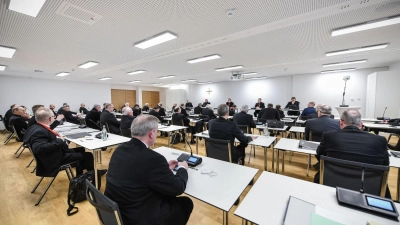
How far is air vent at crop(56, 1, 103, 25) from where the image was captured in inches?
88.0

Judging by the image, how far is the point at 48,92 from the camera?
30.4 ft

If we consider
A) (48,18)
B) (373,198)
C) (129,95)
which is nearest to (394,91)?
(373,198)

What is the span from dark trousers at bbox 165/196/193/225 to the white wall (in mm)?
11374

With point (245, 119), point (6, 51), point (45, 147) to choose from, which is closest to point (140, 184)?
point (45, 147)

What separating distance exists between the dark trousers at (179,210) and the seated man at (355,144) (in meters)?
1.55

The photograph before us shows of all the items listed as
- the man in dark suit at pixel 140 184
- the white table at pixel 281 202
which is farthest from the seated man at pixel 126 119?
the white table at pixel 281 202

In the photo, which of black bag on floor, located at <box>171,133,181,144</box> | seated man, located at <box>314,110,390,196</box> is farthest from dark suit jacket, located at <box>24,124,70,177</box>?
seated man, located at <box>314,110,390,196</box>

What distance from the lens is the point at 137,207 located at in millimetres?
1096

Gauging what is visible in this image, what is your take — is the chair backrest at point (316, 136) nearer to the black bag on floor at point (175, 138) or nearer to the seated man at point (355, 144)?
the seated man at point (355, 144)

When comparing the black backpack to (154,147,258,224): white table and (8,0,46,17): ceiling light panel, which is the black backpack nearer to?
(154,147,258,224): white table

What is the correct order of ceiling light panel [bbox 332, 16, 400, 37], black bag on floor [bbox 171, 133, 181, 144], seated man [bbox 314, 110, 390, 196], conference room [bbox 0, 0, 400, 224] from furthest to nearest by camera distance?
black bag on floor [bbox 171, 133, 181, 144], ceiling light panel [bbox 332, 16, 400, 37], seated man [bbox 314, 110, 390, 196], conference room [bbox 0, 0, 400, 224]

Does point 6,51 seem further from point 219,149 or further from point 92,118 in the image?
point 219,149

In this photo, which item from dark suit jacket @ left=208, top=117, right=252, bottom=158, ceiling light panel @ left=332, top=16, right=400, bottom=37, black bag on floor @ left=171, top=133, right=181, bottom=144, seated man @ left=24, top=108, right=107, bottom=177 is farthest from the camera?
black bag on floor @ left=171, top=133, right=181, bottom=144

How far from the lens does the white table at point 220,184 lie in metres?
1.19
